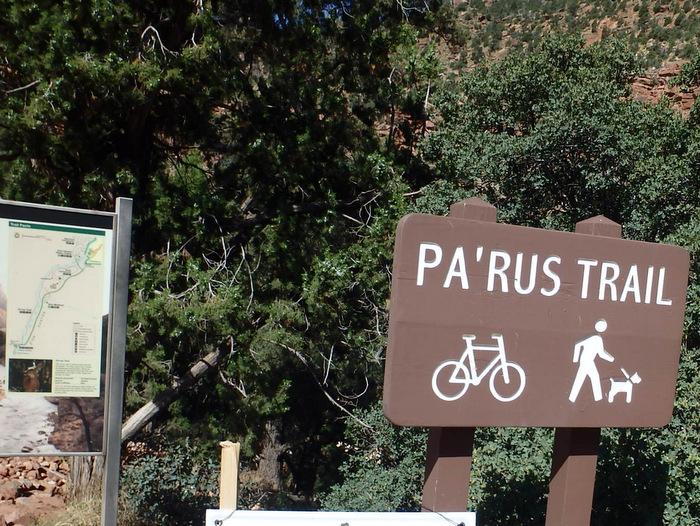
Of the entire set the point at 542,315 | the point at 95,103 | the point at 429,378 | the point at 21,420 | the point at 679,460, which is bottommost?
the point at 679,460

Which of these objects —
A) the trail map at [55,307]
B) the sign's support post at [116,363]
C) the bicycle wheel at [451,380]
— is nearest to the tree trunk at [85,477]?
the sign's support post at [116,363]

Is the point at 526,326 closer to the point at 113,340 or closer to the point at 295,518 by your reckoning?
the point at 295,518

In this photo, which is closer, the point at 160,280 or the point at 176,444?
the point at 160,280

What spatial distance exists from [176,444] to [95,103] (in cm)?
418

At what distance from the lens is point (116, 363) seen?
2.95m

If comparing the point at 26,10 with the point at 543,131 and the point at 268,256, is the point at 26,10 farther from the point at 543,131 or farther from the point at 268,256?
the point at 543,131

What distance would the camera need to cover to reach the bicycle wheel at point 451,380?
239 centimetres

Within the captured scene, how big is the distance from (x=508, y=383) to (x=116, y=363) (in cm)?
174

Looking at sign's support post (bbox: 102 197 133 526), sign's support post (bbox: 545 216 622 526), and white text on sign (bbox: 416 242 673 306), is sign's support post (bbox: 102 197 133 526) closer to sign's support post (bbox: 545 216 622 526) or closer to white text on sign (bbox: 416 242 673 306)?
white text on sign (bbox: 416 242 673 306)

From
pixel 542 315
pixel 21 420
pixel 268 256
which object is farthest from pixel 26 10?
pixel 542 315

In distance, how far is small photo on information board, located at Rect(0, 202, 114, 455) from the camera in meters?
2.76

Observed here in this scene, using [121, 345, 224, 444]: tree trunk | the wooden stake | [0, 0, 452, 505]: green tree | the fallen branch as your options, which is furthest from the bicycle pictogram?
[121, 345, 224, 444]: tree trunk

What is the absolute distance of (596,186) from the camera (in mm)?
7379

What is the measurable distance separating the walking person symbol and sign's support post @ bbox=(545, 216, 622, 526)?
271mm
